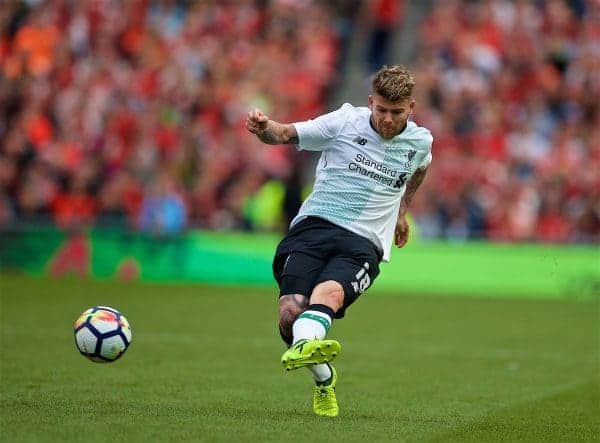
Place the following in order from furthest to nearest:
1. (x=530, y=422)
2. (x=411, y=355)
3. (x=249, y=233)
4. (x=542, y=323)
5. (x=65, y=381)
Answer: (x=249, y=233)
(x=542, y=323)
(x=411, y=355)
(x=65, y=381)
(x=530, y=422)

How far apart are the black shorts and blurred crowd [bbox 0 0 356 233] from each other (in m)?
11.8

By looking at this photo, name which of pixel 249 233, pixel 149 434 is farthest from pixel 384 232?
pixel 249 233

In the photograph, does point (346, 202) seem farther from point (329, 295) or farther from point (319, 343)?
point (319, 343)

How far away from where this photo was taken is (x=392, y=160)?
807 centimetres

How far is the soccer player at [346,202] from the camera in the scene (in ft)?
25.4

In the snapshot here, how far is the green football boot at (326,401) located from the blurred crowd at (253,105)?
11319 millimetres

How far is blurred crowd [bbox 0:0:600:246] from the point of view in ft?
66.4

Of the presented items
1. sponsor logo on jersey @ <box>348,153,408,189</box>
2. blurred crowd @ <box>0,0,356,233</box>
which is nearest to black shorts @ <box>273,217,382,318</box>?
sponsor logo on jersey @ <box>348,153,408,189</box>

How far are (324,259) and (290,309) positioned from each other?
431 mm

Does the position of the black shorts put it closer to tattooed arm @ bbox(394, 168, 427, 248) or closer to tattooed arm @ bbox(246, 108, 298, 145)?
tattooed arm @ bbox(394, 168, 427, 248)

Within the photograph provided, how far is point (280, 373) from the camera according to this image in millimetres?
10398

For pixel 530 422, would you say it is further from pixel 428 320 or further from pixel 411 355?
pixel 428 320

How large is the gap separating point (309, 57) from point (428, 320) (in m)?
8.83

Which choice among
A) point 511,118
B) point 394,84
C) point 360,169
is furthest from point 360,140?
point 511,118
